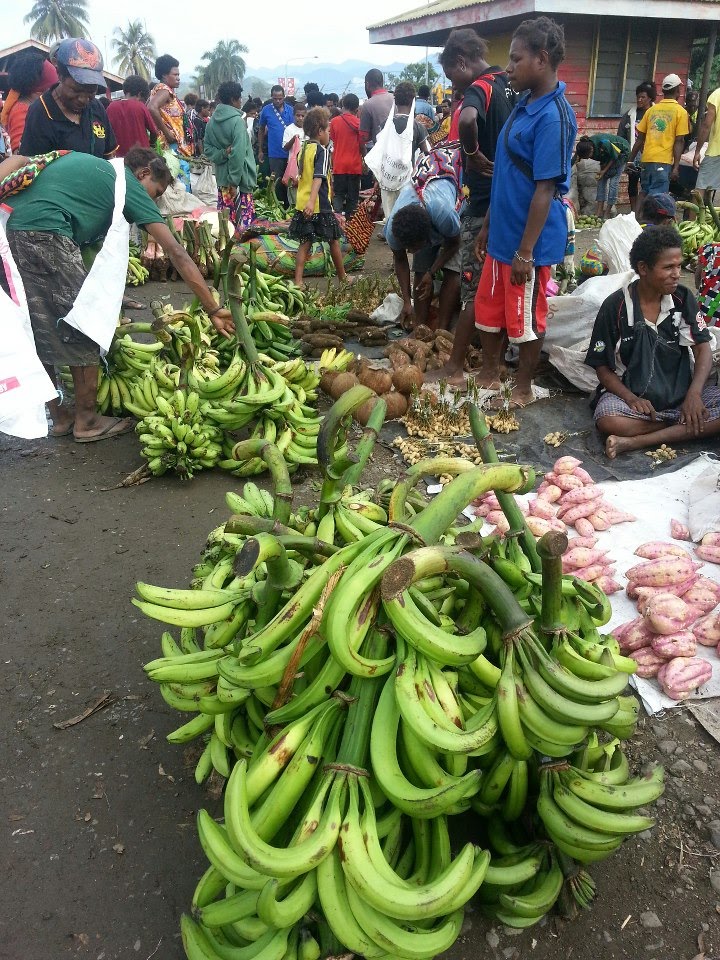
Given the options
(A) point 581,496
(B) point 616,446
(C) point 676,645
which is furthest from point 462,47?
(C) point 676,645

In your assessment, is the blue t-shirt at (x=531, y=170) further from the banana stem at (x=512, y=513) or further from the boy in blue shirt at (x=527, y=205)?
the banana stem at (x=512, y=513)

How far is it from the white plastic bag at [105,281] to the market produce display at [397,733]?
2657 mm

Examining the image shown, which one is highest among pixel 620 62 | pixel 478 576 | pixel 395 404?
pixel 620 62

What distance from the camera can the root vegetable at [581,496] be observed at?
11.6 ft

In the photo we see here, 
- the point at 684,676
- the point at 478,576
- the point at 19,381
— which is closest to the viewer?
the point at 478,576

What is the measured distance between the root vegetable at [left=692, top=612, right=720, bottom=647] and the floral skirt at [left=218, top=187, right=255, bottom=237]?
766 centimetres

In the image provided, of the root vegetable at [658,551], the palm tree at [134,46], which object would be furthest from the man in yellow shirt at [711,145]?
the palm tree at [134,46]

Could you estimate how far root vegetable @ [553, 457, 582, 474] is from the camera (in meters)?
3.80

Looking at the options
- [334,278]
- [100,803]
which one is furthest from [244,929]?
[334,278]

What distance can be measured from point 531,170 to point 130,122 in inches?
214

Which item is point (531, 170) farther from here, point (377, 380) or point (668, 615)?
point (668, 615)

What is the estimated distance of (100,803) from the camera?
6.98 ft

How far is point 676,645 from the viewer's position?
253cm

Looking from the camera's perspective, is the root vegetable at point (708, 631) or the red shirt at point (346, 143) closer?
the root vegetable at point (708, 631)
